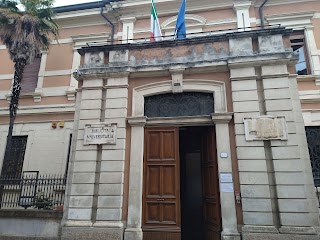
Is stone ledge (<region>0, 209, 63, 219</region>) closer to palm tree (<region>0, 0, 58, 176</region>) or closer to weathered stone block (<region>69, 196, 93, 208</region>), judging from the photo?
weathered stone block (<region>69, 196, 93, 208</region>)

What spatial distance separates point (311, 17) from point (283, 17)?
1.12 m

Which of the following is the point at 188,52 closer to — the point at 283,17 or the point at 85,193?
the point at 85,193

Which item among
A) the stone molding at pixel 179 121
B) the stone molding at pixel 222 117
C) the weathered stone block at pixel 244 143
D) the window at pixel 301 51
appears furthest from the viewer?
the window at pixel 301 51

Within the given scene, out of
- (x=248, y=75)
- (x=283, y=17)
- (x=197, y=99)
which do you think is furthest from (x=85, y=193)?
(x=283, y=17)

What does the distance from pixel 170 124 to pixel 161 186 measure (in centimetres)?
165

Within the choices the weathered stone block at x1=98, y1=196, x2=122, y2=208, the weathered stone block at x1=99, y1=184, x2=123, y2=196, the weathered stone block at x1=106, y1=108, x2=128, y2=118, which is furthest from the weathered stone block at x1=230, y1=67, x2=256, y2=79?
the weathered stone block at x1=98, y1=196, x2=122, y2=208

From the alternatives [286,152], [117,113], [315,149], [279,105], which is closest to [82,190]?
[117,113]

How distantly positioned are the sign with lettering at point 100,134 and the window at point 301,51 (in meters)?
8.57

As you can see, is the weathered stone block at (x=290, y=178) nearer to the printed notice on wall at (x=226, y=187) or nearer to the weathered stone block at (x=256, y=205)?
the weathered stone block at (x=256, y=205)

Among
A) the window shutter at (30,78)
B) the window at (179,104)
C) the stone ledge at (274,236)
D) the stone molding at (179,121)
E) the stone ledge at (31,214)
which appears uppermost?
the window shutter at (30,78)

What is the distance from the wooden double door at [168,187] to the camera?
637cm

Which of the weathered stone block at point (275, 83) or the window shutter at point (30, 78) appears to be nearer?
the weathered stone block at point (275, 83)

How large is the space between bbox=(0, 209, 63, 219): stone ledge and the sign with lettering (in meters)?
2.05

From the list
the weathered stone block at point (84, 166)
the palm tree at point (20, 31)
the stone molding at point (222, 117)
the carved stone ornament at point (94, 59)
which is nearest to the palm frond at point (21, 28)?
the palm tree at point (20, 31)
